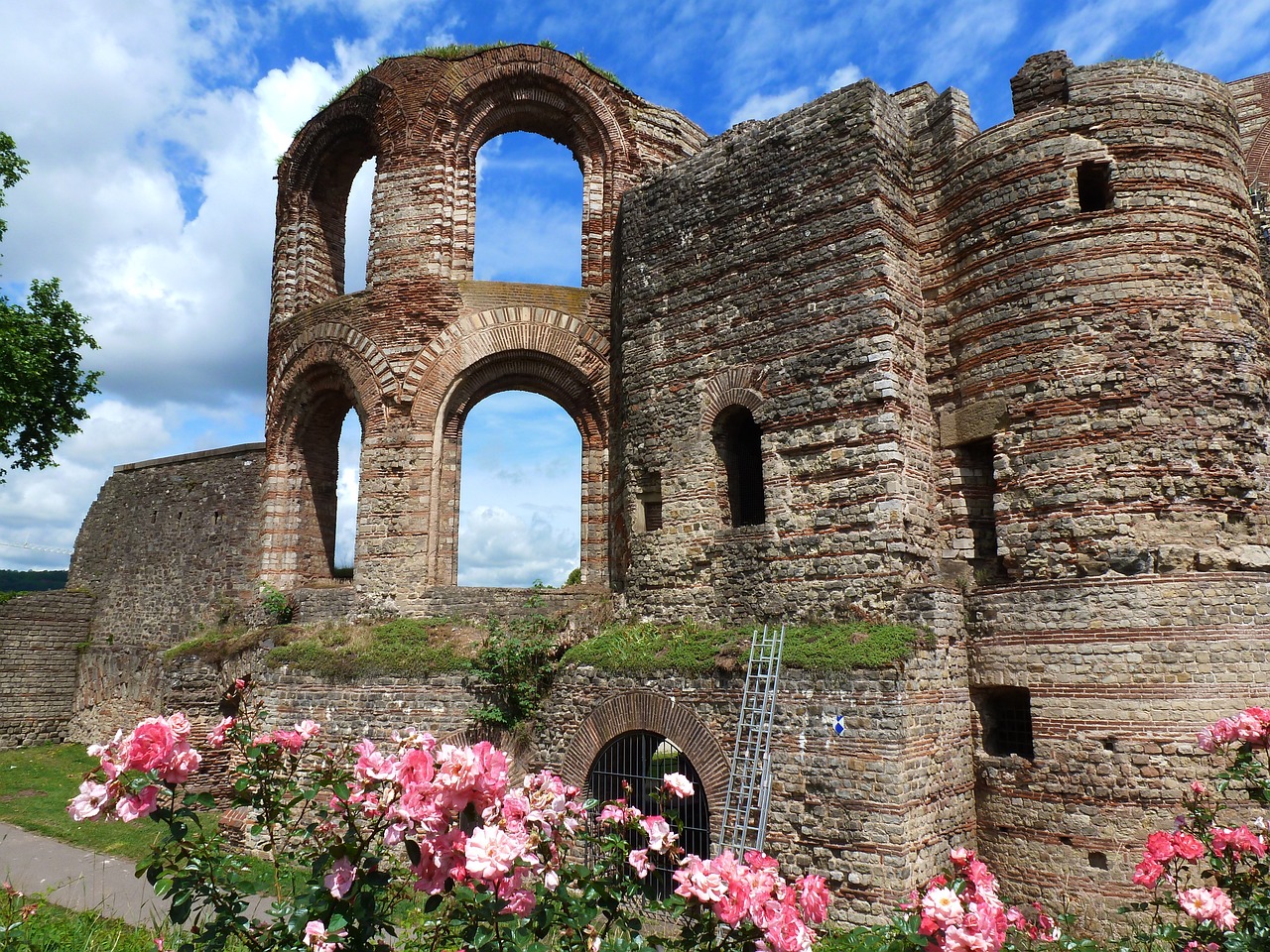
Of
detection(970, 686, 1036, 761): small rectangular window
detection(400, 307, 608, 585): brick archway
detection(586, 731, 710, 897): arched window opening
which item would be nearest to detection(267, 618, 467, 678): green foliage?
detection(400, 307, 608, 585): brick archway

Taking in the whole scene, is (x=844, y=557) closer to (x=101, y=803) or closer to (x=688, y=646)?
(x=688, y=646)

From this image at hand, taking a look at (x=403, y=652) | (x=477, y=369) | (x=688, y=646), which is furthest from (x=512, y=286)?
(x=688, y=646)

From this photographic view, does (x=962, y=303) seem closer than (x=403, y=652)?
Yes

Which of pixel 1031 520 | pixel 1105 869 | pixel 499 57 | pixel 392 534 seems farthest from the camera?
pixel 499 57

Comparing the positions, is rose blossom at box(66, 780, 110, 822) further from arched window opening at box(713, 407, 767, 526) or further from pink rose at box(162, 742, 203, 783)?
arched window opening at box(713, 407, 767, 526)

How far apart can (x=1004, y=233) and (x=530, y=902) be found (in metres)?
8.80

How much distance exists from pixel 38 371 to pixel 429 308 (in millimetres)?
7850

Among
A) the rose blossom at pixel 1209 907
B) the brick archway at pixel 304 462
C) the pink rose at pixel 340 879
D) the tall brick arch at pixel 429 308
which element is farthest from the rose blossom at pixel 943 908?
the brick archway at pixel 304 462

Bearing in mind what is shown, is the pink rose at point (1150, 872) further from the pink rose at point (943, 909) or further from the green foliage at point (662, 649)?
the green foliage at point (662, 649)

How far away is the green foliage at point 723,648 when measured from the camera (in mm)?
8125

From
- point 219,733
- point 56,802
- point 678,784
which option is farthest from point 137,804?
point 56,802

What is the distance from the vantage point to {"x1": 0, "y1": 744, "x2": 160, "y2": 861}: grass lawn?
11055 mm

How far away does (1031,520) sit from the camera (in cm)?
866

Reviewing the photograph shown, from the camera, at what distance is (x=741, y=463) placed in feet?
35.9
